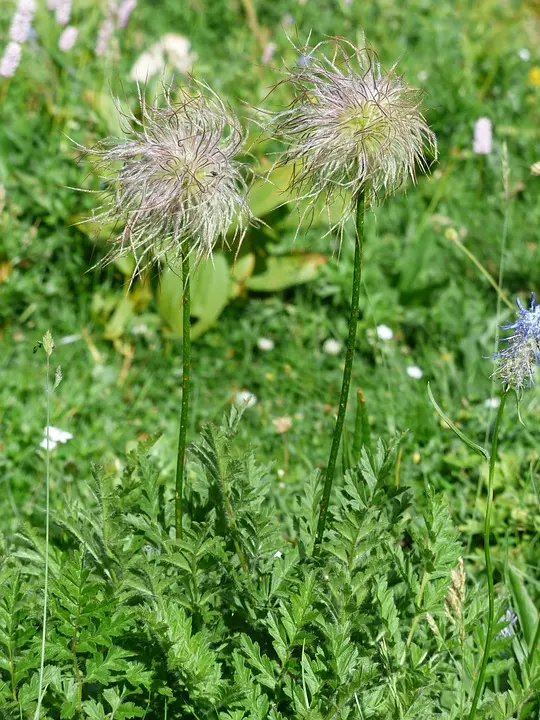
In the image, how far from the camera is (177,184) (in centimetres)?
162

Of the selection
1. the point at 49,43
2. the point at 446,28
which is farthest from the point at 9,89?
the point at 446,28

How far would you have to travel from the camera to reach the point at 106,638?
167 cm

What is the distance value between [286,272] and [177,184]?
2.10 m

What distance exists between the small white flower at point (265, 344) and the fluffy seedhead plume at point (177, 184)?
1.84 metres

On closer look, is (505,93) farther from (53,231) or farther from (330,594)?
(330,594)

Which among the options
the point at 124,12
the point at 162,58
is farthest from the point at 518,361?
the point at 124,12

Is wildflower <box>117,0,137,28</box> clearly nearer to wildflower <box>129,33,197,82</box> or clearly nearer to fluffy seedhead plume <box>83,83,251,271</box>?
wildflower <box>129,33,197,82</box>

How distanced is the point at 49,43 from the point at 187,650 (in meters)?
3.33

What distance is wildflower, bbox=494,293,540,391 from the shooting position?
147 cm

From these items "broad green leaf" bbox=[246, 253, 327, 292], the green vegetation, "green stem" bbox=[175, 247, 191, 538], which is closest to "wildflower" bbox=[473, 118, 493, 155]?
the green vegetation

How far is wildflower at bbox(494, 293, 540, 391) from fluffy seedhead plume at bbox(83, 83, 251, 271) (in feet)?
1.70

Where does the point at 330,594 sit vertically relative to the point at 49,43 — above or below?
below

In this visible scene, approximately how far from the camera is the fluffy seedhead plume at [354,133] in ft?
5.31

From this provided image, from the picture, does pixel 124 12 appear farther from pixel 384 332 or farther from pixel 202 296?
pixel 384 332
